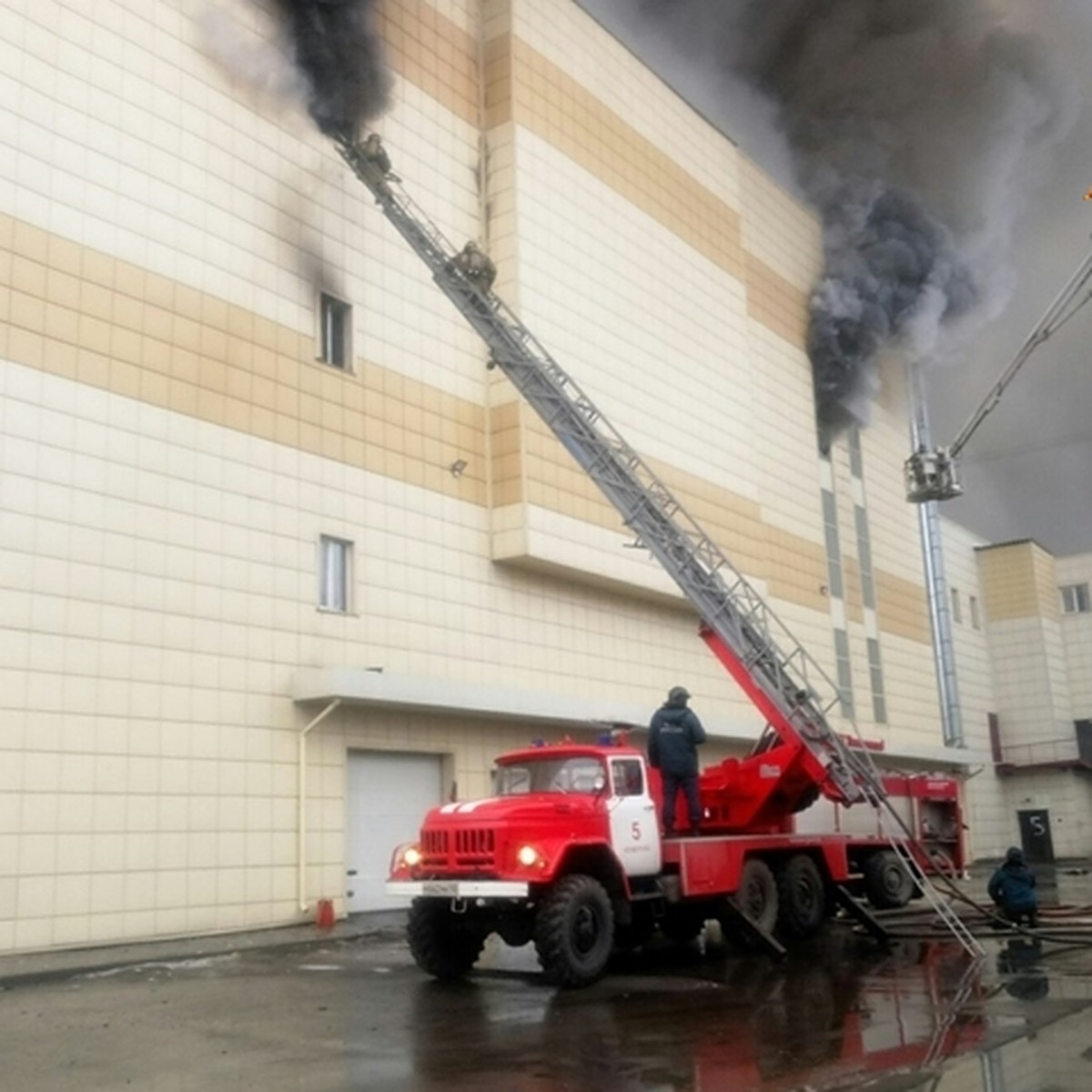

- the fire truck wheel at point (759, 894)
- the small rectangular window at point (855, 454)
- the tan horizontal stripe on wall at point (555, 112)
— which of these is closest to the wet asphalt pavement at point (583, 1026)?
the fire truck wheel at point (759, 894)

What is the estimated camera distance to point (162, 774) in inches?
672

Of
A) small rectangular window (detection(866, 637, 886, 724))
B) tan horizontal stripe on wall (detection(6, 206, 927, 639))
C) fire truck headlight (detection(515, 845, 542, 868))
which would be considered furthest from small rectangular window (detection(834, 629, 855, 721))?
fire truck headlight (detection(515, 845, 542, 868))

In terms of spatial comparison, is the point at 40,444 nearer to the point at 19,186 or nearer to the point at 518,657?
the point at 19,186

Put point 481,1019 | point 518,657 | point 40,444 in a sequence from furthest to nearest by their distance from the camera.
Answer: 1. point 518,657
2. point 40,444
3. point 481,1019

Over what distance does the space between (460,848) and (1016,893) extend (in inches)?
288

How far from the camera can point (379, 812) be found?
20.7m

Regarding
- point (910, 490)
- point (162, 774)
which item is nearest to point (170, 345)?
point (162, 774)

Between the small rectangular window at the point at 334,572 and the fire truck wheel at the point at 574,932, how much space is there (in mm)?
9178

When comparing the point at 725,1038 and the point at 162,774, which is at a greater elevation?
the point at 162,774

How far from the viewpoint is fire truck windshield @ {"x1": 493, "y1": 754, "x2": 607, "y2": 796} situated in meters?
13.1

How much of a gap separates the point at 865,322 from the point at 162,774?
26.4 meters

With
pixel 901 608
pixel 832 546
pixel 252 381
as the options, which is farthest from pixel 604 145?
pixel 901 608

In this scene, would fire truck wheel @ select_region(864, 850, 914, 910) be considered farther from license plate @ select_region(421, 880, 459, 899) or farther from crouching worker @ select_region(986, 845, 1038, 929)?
license plate @ select_region(421, 880, 459, 899)

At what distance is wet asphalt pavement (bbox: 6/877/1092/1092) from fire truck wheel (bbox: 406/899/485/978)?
1.22ft
